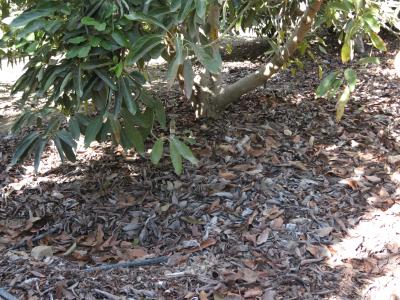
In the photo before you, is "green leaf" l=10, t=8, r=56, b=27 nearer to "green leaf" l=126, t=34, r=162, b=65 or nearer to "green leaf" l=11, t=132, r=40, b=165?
"green leaf" l=126, t=34, r=162, b=65

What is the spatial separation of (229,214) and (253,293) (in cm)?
60

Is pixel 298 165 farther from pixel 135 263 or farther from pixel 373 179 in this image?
pixel 135 263

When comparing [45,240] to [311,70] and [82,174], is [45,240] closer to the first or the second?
[82,174]

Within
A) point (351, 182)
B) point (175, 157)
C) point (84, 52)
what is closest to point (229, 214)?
point (175, 157)

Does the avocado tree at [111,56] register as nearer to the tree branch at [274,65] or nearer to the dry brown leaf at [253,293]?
the tree branch at [274,65]

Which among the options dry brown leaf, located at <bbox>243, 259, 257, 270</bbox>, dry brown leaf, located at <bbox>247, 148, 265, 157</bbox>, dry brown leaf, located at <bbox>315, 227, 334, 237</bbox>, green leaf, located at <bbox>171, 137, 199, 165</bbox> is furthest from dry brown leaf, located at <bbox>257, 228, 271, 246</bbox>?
dry brown leaf, located at <bbox>247, 148, 265, 157</bbox>

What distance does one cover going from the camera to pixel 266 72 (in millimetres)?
3244

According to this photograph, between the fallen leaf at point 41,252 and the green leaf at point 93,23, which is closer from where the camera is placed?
the green leaf at point 93,23

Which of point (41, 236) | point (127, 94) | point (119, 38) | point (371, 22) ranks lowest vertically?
point (41, 236)

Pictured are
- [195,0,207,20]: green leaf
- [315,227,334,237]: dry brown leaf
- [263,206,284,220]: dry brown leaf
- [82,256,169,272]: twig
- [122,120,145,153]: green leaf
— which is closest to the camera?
[195,0,207,20]: green leaf

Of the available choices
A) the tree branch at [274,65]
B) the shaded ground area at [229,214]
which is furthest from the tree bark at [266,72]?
the shaded ground area at [229,214]

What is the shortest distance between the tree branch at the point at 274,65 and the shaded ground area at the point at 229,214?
0.14 m

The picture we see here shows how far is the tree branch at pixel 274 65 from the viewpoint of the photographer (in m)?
2.87

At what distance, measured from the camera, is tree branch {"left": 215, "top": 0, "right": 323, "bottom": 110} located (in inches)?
113
